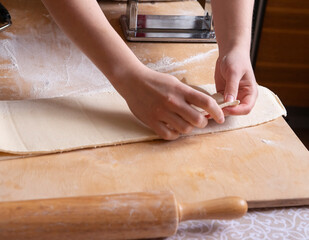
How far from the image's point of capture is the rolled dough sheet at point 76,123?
2.69ft

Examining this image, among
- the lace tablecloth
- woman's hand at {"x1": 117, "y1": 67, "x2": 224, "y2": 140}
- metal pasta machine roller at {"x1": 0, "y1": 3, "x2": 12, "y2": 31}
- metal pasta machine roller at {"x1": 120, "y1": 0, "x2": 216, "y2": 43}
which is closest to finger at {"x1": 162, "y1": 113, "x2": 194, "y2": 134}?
woman's hand at {"x1": 117, "y1": 67, "x2": 224, "y2": 140}

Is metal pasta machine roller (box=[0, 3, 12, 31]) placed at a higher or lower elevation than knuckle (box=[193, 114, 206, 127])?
higher

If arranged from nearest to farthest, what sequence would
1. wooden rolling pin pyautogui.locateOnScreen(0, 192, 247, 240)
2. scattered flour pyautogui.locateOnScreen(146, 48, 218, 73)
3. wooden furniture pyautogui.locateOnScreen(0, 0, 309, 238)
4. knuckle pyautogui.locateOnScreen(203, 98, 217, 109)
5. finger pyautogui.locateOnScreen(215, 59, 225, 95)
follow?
wooden rolling pin pyautogui.locateOnScreen(0, 192, 247, 240) → wooden furniture pyautogui.locateOnScreen(0, 0, 309, 238) → knuckle pyautogui.locateOnScreen(203, 98, 217, 109) → finger pyautogui.locateOnScreen(215, 59, 225, 95) → scattered flour pyautogui.locateOnScreen(146, 48, 218, 73)

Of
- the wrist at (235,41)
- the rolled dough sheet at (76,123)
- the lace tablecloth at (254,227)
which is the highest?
the wrist at (235,41)

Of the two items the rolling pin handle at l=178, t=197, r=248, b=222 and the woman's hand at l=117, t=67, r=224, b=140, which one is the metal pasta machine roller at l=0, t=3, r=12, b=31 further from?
the rolling pin handle at l=178, t=197, r=248, b=222

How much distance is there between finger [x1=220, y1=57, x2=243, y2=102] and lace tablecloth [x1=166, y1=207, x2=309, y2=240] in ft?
0.95

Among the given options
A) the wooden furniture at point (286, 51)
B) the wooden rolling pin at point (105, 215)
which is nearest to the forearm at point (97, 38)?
the wooden rolling pin at point (105, 215)

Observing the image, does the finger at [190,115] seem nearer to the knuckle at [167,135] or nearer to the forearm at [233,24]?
the knuckle at [167,135]

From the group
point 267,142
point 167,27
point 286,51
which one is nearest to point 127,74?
point 267,142

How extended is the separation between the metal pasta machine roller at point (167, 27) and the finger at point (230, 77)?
0.35 metres

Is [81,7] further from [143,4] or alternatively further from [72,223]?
[143,4]

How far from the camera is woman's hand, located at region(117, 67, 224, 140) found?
0.85 meters

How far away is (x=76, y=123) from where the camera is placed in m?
0.89

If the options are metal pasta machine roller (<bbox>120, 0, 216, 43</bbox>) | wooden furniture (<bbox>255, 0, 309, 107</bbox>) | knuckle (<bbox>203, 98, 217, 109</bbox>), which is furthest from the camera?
wooden furniture (<bbox>255, 0, 309, 107</bbox>)
